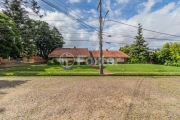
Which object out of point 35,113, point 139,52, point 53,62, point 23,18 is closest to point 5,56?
point 53,62

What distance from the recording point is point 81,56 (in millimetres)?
28547

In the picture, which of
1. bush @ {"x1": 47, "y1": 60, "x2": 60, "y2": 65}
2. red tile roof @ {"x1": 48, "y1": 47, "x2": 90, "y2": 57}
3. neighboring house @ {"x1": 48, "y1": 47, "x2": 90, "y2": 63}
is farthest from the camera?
red tile roof @ {"x1": 48, "y1": 47, "x2": 90, "y2": 57}

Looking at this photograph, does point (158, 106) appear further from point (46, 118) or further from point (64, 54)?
point (64, 54)

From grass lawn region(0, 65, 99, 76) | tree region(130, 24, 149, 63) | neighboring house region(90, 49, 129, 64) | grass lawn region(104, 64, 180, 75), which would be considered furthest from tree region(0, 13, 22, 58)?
tree region(130, 24, 149, 63)

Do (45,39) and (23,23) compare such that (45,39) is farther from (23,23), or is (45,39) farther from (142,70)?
(142,70)

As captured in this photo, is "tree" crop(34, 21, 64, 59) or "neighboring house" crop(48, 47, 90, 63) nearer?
"neighboring house" crop(48, 47, 90, 63)

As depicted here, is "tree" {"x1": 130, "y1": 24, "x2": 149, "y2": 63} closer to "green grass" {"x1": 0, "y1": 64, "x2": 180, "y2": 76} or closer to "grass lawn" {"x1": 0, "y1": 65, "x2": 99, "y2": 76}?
"green grass" {"x1": 0, "y1": 64, "x2": 180, "y2": 76}

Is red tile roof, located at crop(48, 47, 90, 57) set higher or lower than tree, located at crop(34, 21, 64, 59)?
lower

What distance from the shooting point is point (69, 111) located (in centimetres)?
448

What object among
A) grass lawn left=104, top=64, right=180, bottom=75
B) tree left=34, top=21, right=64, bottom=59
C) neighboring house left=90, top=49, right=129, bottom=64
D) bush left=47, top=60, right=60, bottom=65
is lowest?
grass lawn left=104, top=64, right=180, bottom=75

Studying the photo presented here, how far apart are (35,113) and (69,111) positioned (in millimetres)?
1178

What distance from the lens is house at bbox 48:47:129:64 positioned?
92.6ft

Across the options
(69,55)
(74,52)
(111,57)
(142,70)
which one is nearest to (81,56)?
(74,52)

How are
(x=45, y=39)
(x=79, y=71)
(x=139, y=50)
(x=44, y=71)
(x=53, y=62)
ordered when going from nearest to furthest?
(x=44, y=71)
(x=79, y=71)
(x=53, y=62)
(x=139, y=50)
(x=45, y=39)
